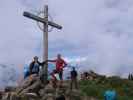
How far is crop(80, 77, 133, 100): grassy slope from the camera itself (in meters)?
36.8

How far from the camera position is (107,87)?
131ft

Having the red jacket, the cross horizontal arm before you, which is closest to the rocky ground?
the red jacket

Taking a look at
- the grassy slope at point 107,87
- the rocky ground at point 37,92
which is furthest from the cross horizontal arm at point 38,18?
the grassy slope at point 107,87

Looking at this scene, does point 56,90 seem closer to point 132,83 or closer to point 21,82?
point 21,82

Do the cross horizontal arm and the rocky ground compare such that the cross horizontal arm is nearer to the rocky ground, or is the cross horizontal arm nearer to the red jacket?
the red jacket

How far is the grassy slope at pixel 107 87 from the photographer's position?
3681cm

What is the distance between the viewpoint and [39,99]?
1280 inches

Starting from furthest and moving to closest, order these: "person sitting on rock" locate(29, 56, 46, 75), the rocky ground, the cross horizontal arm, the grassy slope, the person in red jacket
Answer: the grassy slope → the cross horizontal arm → the person in red jacket → "person sitting on rock" locate(29, 56, 46, 75) → the rocky ground

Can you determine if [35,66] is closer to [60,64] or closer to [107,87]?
[60,64]

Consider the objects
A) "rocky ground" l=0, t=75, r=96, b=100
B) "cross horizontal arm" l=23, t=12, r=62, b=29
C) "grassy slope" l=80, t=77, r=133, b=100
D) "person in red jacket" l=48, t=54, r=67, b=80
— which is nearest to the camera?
"rocky ground" l=0, t=75, r=96, b=100

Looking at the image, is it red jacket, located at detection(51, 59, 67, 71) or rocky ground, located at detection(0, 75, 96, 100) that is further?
red jacket, located at detection(51, 59, 67, 71)

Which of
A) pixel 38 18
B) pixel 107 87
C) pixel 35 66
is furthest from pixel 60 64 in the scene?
pixel 107 87

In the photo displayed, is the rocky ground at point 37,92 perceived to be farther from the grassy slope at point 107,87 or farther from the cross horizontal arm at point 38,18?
the cross horizontal arm at point 38,18

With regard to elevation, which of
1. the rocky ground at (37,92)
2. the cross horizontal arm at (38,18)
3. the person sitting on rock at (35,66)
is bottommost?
the rocky ground at (37,92)
